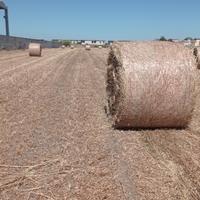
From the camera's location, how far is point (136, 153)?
3934mm

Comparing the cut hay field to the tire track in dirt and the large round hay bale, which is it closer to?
the tire track in dirt

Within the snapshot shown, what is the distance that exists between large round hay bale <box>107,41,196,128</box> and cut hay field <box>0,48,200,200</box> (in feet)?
1.46

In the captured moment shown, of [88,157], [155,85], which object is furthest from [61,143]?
[155,85]

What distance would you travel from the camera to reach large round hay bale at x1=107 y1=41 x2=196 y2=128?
4.47m

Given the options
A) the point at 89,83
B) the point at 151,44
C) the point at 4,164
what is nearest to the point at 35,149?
the point at 4,164

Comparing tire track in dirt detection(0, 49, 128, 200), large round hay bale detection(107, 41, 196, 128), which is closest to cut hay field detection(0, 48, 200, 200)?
tire track in dirt detection(0, 49, 128, 200)

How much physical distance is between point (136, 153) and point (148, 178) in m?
0.74

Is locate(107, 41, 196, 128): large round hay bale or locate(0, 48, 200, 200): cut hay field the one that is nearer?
locate(0, 48, 200, 200): cut hay field

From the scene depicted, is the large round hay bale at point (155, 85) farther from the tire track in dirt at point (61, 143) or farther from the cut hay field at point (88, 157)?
the tire track in dirt at point (61, 143)

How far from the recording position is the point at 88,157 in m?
3.78

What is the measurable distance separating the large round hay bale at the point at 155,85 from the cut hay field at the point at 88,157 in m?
0.44

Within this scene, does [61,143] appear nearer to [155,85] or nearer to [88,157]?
[88,157]

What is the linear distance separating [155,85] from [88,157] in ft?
6.98

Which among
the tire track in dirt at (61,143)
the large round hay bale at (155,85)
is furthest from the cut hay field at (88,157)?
the large round hay bale at (155,85)
